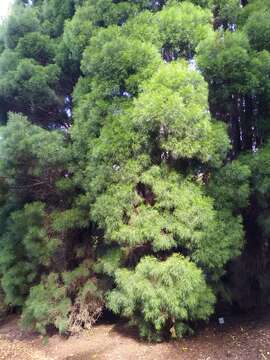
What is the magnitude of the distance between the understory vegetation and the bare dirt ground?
10.5 inches

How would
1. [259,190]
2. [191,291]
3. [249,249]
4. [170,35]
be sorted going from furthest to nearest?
[249,249] → [170,35] → [259,190] → [191,291]

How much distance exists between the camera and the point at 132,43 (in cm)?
592

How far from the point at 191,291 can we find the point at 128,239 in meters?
1.14

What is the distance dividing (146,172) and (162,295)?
5.84 feet

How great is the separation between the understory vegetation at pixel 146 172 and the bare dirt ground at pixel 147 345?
27 centimetres

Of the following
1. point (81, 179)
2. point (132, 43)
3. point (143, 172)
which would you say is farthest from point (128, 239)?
point (132, 43)

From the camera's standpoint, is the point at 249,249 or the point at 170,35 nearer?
the point at 170,35

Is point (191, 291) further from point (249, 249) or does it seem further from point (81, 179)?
point (81, 179)

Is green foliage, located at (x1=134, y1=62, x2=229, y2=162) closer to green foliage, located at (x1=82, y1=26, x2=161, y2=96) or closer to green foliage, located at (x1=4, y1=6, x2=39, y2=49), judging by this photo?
green foliage, located at (x1=82, y1=26, x2=161, y2=96)

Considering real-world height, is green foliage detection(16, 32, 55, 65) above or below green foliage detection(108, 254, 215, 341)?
above

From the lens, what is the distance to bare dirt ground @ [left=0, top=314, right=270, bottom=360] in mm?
5160

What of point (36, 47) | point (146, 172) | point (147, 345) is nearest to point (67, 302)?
point (147, 345)

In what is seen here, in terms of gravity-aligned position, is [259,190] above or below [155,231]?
above

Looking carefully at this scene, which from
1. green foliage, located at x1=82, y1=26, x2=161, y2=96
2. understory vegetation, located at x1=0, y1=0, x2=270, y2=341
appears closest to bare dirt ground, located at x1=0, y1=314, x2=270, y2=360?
understory vegetation, located at x1=0, y1=0, x2=270, y2=341
